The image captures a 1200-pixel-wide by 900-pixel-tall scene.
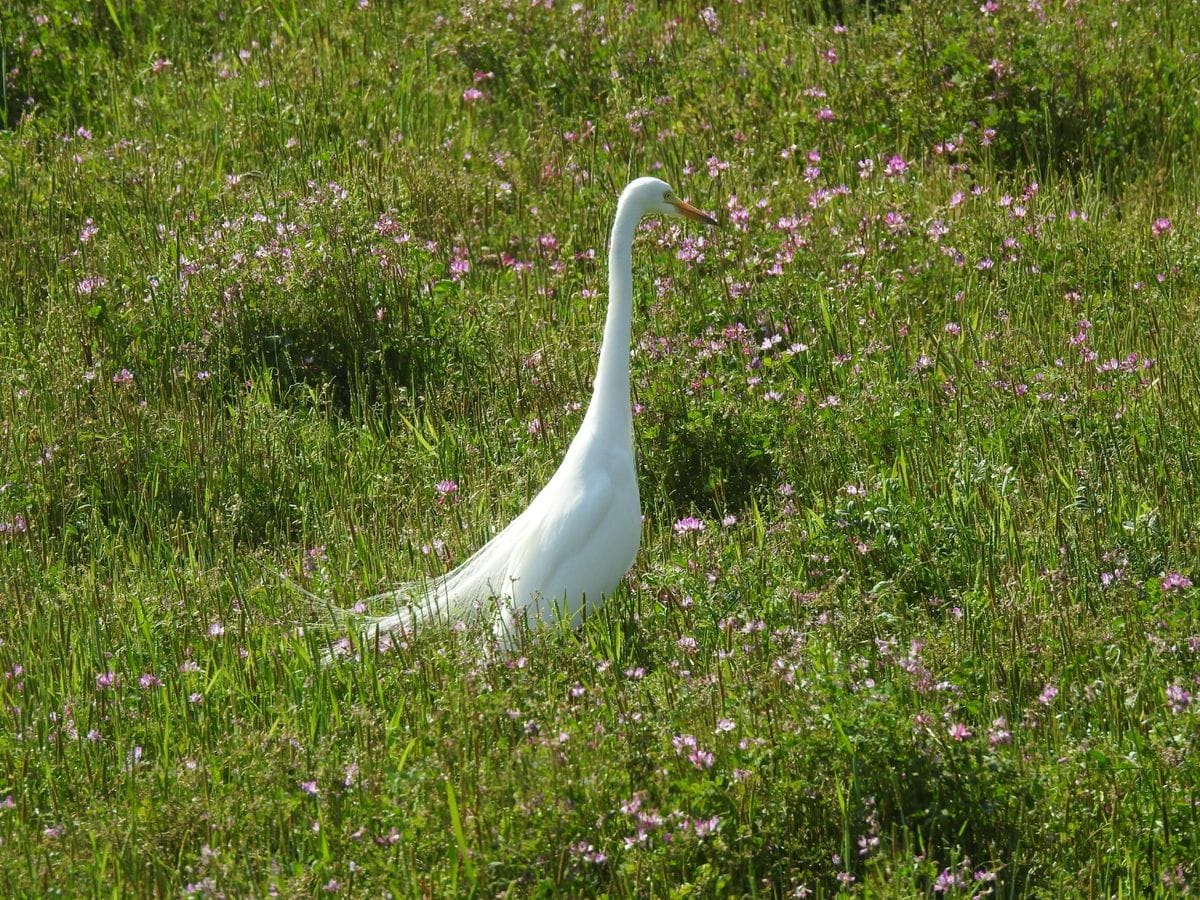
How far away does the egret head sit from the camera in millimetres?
5316

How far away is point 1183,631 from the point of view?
4.20 meters

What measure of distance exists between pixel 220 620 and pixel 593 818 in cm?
182

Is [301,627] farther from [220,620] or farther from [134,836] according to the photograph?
[134,836]

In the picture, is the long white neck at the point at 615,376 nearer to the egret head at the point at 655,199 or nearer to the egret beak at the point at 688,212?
the egret head at the point at 655,199

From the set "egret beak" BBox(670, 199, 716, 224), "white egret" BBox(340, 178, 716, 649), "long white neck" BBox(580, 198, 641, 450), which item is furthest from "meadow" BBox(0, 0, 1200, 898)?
"egret beak" BBox(670, 199, 716, 224)

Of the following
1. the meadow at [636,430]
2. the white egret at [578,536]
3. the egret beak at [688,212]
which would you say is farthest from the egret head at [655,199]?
the meadow at [636,430]

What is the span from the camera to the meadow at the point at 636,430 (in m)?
3.77

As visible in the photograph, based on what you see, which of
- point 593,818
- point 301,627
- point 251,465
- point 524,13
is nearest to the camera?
point 593,818

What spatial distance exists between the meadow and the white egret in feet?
0.75

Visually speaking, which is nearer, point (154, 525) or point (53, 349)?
point (154, 525)

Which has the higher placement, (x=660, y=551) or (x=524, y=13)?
(x=524, y=13)

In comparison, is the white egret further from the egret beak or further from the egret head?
the egret beak

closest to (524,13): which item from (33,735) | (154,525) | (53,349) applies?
(53,349)

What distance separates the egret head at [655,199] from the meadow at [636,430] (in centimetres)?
78
